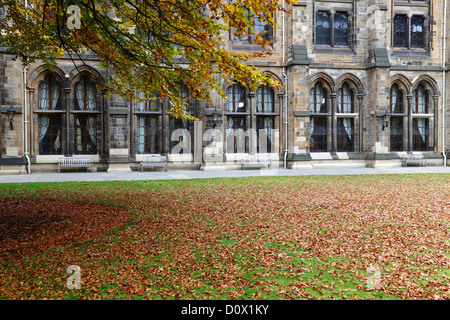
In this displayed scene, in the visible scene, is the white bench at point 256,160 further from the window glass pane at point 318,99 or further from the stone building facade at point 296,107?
the window glass pane at point 318,99

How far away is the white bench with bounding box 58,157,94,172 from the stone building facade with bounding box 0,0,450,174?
41cm

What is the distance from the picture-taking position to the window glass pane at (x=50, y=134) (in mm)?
16469

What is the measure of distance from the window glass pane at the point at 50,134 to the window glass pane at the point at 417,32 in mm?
20509

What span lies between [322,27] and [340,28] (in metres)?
1.13

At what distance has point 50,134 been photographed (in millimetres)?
16625

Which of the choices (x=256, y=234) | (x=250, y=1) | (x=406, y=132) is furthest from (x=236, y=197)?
(x=406, y=132)

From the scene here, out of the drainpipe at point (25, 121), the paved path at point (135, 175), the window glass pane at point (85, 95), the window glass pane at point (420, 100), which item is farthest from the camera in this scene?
the window glass pane at point (420, 100)

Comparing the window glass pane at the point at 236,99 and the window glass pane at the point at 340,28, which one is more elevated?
the window glass pane at the point at 340,28

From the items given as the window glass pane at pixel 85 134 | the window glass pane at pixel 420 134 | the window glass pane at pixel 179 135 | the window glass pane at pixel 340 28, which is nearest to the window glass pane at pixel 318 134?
the window glass pane at pixel 340 28

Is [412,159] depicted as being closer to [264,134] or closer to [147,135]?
[264,134]

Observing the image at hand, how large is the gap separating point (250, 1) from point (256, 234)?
3.56m

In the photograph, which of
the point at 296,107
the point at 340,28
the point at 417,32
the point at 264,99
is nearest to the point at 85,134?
the point at 264,99

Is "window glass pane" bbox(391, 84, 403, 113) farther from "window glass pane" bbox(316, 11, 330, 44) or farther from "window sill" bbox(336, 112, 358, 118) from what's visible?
"window glass pane" bbox(316, 11, 330, 44)
